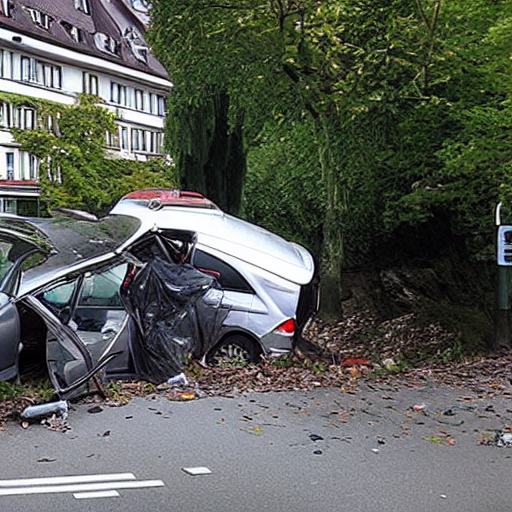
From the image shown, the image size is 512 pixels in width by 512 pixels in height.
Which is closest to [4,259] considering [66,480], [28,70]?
[66,480]

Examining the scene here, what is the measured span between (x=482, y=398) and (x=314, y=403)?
1.89 m

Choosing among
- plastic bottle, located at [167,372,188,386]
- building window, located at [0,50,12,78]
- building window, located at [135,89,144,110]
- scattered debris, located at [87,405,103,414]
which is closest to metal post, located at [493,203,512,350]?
plastic bottle, located at [167,372,188,386]

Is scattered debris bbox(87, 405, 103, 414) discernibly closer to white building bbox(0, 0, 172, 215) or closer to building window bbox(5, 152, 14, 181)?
white building bbox(0, 0, 172, 215)

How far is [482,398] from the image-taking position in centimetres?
998

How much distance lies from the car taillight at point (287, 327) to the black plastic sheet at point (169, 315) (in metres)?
0.98

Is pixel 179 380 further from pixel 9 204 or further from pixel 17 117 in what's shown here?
pixel 17 117

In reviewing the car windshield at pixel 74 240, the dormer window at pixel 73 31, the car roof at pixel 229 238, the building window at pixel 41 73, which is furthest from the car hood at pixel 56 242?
the dormer window at pixel 73 31

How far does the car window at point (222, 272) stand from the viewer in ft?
39.6

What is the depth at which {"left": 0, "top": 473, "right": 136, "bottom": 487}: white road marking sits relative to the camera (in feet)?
20.9

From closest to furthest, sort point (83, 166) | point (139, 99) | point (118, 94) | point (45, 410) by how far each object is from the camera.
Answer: point (45, 410)
point (83, 166)
point (118, 94)
point (139, 99)

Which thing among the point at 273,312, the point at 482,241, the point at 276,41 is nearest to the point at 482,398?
the point at 273,312

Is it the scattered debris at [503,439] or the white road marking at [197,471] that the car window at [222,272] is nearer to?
the scattered debris at [503,439]

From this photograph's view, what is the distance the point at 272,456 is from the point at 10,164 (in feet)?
149

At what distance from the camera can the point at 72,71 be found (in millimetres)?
56875
